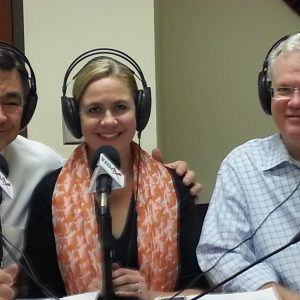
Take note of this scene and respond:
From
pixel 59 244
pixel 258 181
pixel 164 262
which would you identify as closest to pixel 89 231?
pixel 59 244

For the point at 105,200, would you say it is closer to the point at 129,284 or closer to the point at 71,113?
the point at 129,284

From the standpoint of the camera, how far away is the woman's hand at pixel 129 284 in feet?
3.33

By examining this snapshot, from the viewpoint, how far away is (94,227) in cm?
143

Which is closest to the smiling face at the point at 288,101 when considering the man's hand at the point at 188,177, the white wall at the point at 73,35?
the man's hand at the point at 188,177

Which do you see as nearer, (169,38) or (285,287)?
(285,287)

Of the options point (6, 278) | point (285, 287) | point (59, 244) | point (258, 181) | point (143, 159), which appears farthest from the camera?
point (143, 159)

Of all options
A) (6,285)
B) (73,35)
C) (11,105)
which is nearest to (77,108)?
(11,105)

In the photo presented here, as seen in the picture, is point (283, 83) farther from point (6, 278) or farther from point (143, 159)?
point (6, 278)

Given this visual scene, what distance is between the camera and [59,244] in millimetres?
1386

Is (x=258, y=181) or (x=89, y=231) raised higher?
(x=258, y=181)

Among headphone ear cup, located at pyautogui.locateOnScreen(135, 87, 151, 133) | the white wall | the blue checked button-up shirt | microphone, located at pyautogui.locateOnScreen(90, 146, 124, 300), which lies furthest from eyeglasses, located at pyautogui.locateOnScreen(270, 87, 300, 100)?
the white wall

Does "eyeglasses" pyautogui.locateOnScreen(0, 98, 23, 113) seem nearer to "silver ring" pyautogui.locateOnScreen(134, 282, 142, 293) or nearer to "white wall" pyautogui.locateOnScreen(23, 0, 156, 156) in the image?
"silver ring" pyautogui.locateOnScreen(134, 282, 142, 293)

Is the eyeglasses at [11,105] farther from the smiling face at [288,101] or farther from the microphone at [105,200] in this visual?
the smiling face at [288,101]

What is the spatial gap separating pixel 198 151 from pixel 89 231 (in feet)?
4.18
